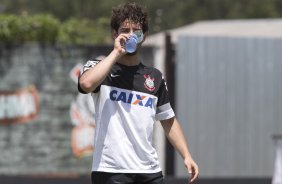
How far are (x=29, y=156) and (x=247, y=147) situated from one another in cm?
303

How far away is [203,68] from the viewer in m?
13.6

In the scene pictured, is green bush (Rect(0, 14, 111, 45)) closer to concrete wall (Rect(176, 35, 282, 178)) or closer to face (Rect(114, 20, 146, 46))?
concrete wall (Rect(176, 35, 282, 178))

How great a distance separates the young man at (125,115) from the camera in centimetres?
538

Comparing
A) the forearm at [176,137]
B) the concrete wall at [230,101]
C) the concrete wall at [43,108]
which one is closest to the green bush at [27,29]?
the concrete wall at [43,108]

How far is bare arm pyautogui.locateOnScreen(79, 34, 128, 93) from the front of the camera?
5172 mm

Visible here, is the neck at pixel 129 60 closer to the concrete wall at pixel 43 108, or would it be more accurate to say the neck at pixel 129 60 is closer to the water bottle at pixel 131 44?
the water bottle at pixel 131 44

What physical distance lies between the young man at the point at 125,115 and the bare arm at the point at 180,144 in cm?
21

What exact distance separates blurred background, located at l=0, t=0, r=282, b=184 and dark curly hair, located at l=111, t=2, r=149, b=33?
7.62 m

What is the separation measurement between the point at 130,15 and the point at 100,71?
17.4 inches

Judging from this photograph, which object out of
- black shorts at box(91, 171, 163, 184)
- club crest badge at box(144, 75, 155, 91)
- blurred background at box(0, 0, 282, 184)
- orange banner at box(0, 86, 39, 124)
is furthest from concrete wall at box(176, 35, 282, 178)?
black shorts at box(91, 171, 163, 184)

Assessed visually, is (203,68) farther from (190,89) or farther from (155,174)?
(155,174)

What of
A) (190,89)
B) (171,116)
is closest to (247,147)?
(190,89)

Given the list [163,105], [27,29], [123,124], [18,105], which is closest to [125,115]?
[123,124]

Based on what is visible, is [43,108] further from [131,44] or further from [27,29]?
[131,44]
